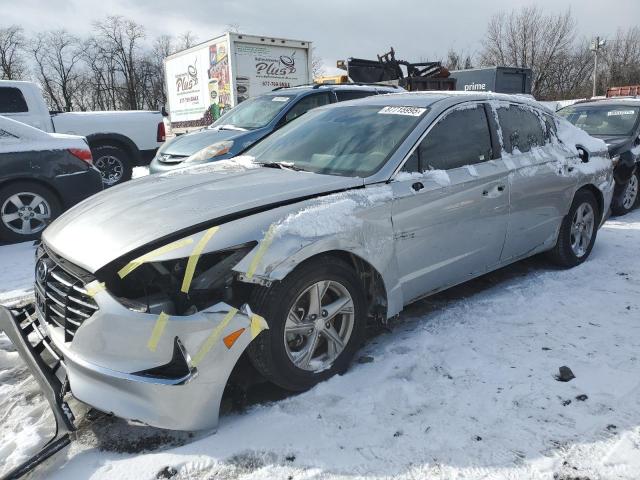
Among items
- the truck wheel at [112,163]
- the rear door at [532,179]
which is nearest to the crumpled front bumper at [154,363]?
the rear door at [532,179]

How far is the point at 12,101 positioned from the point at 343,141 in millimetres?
7661

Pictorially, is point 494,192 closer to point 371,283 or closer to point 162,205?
point 371,283

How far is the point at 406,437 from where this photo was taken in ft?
8.00

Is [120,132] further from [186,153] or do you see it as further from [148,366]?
[148,366]

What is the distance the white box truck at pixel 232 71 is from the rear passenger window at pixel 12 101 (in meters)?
5.27

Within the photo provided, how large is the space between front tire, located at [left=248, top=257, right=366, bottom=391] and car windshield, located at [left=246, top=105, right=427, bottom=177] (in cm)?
78

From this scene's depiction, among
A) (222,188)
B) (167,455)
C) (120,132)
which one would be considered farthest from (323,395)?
(120,132)

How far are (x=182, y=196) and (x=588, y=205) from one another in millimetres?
4017

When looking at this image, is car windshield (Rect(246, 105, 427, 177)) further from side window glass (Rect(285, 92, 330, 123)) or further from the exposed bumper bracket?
side window glass (Rect(285, 92, 330, 123))

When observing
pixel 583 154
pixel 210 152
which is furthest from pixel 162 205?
pixel 583 154

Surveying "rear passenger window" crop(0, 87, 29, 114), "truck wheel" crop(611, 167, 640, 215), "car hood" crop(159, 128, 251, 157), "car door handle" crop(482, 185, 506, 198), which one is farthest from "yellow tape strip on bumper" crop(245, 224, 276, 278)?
"rear passenger window" crop(0, 87, 29, 114)

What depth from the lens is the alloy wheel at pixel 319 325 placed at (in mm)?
2746

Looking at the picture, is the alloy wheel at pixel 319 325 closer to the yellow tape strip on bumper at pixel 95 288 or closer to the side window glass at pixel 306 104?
the yellow tape strip on bumper at pixel 95 288

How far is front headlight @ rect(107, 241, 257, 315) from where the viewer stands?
91.4 inches
